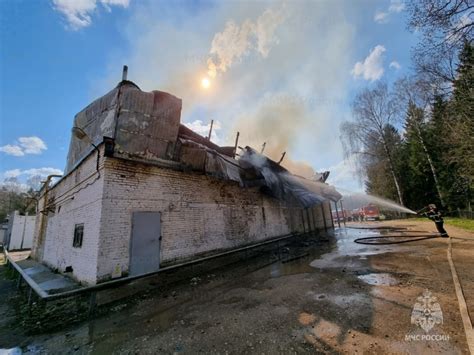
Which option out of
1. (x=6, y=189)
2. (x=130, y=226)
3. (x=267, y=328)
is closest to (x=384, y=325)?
(x=267, y=328)

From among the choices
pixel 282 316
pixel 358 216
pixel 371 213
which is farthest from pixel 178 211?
pixel 358 216

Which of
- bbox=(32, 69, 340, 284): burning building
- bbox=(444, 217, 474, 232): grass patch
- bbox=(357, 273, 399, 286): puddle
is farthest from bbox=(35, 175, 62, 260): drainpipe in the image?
bbox=(444, 217, 474, 232): grass patch

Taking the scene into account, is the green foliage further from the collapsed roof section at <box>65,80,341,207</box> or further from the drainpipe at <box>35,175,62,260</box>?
the drainpipe at <box>35,175,62,260</box>

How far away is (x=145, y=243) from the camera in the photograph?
18.0 feet

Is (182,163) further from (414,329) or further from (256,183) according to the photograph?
(414,329)

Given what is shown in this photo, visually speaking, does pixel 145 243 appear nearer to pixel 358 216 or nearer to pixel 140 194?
pixel 140 194

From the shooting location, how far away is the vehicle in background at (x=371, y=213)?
87.0 feet

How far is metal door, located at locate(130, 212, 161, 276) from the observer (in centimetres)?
527

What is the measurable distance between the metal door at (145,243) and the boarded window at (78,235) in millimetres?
1894

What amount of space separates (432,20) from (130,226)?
1028 cm

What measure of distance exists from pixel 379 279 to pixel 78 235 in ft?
26.8

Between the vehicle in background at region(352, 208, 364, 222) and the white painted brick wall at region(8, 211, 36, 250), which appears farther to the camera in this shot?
the vehicle in background at region(352, 208, 364, 222)

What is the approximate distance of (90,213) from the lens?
18.2 feet

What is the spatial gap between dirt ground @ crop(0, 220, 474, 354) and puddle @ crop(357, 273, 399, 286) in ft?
0.07
